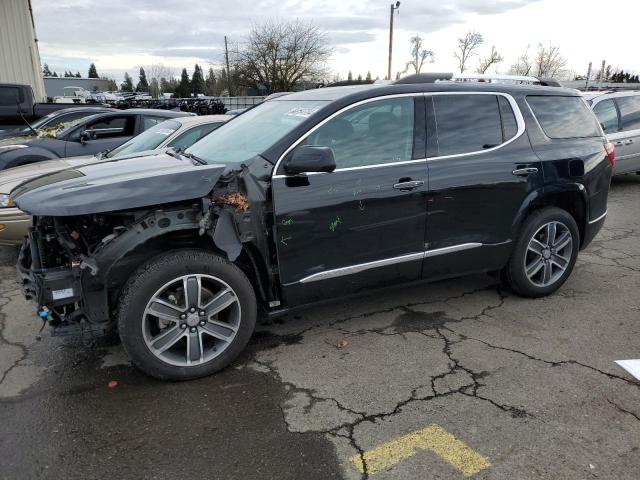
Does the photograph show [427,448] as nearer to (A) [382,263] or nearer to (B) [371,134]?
(A) [382,263]

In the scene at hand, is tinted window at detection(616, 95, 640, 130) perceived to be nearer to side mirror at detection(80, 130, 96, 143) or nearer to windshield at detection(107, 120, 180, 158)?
windshield at detection(107, 120, 180, 158)

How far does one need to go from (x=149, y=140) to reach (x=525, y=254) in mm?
4664

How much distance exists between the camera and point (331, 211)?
3314 mm

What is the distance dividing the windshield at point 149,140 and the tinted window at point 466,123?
12.1 feet

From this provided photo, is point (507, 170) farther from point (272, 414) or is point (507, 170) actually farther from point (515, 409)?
point (272, 414)

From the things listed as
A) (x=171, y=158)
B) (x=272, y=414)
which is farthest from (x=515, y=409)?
(x=171, y=158)

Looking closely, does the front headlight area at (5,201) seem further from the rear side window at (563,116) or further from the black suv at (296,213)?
the rear side window at (563,116)

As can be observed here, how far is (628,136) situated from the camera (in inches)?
355

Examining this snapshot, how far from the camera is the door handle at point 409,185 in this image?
11.5ft

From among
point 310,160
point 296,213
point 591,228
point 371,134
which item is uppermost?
point 371,134

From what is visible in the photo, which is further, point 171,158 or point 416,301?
point 416,301

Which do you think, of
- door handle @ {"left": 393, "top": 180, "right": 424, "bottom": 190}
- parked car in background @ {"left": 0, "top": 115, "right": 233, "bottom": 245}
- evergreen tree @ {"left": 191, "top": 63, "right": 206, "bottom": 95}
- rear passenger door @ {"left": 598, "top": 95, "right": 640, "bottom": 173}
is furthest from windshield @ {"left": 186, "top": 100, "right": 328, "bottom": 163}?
evergreen tree @ {"left": 191, "top": 63, "right": 206, "bottom": 95}

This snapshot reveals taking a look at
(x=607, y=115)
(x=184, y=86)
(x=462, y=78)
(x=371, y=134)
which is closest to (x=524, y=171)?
(x=462, y=78)

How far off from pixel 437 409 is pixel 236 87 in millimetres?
42225
